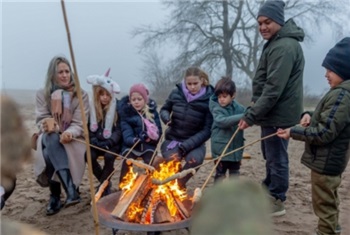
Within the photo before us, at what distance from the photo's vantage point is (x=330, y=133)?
110 inches

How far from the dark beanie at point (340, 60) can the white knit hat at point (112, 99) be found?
1.98 metres

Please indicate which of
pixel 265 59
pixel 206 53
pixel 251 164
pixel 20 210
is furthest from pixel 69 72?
pixel 206 53

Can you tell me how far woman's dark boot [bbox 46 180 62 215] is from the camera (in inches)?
154

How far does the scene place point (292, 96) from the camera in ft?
11.5

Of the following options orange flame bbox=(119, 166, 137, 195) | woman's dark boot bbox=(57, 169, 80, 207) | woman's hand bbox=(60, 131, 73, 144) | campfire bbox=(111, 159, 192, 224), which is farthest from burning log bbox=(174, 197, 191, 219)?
woman's hand bbox=(60, 131, 73, 144)

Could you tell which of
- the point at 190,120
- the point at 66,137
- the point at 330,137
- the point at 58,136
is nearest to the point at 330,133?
the point at 330,137

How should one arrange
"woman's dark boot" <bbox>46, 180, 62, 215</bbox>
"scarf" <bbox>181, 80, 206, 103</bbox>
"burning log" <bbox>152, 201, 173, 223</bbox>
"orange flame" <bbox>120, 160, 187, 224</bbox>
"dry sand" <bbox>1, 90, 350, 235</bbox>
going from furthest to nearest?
Result: "scarf" <bbox>181, 80, 206, 103</bbox>, "woman's dark boot" <bbox>46, 180, 62, 215</bbox>, "dry sand" <bbox>1, 90, 350, 235</bbox>, "orange flame" <bbox>120, 160, 187, 224</bbox>, "burning log" <bbox>152, 201, 173, 223</bbox>

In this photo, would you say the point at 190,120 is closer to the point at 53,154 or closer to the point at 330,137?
the point at 53,154

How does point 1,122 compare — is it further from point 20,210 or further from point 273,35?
point 20,210

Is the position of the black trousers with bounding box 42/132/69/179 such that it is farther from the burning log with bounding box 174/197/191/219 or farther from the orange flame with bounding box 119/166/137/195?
the burning log with bounding box 174/197/191/219

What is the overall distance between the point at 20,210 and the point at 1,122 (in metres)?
3.57

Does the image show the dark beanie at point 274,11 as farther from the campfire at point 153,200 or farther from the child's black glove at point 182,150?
the campfire at point 153,200

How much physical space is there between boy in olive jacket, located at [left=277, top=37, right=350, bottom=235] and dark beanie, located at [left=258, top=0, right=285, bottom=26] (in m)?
0.68

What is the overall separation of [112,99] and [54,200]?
1.09 meters
